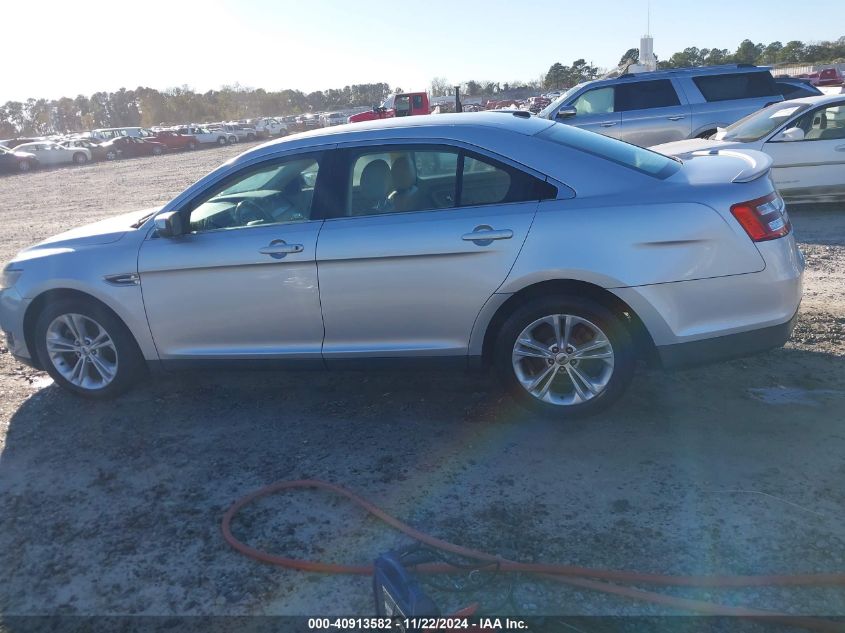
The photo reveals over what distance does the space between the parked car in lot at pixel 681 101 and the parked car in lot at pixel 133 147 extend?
1411 inches

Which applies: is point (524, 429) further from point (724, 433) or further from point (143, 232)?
point (143, 232)

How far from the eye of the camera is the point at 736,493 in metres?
3.42

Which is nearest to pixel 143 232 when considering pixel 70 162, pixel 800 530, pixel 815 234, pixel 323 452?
A: pixel 323 452

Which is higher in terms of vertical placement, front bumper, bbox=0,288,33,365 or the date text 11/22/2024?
front bumper, bbox=0,288,33,365

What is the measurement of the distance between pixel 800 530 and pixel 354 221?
274 centimetres

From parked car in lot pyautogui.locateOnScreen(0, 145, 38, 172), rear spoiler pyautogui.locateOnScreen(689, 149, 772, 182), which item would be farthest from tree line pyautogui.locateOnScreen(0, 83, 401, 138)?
rear spoiler pyautogui.locateOnScreen(689, 149, 772, 182)

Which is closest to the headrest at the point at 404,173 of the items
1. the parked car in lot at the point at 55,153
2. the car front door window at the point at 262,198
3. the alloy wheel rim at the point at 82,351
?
the car front door window at the point at 262,198

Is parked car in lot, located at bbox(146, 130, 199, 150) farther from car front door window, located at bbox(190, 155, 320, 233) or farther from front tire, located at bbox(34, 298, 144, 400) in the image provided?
car front door window, located at bbox(190, 155, 320, 233)

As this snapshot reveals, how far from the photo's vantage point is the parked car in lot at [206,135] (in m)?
48.0

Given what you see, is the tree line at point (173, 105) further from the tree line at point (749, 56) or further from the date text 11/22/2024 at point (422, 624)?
the date text 11/22/2024 at point (422, 624)

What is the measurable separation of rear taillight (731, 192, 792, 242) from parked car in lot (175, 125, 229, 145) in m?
48.0

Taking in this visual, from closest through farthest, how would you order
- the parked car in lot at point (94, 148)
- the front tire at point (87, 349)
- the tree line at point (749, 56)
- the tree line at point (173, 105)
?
1. the front tire at point (87, 349)
2. the parked car in lot at point (94, 148)
3. the tree line at point (749, 56)
4. the tree line at point (173, 105)

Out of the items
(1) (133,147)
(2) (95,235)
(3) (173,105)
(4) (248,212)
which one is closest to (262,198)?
(4) (248,212)

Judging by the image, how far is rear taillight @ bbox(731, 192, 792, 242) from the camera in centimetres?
383
